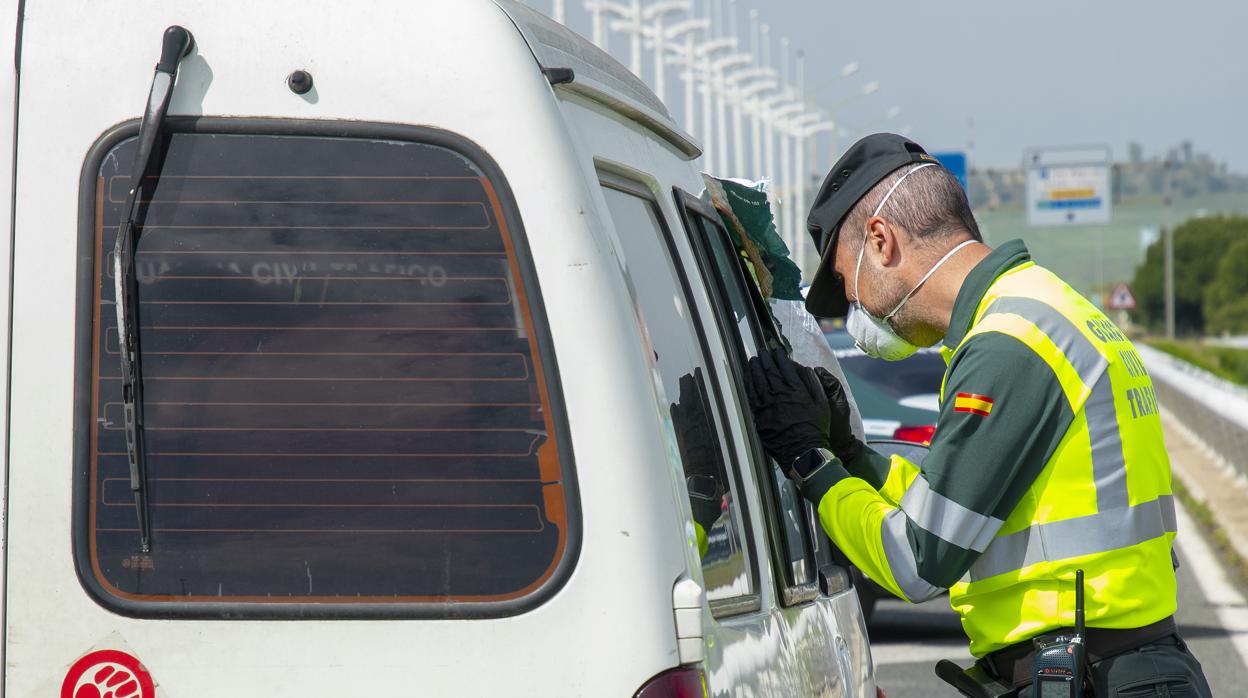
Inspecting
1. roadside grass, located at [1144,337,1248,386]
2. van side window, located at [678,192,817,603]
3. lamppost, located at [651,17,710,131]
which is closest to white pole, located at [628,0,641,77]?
lamppost, located at [651,17,710,131]

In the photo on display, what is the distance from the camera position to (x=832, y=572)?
141 inches

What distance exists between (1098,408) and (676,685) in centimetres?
112

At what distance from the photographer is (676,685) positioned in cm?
214

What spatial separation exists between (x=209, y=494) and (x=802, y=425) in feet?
4.24

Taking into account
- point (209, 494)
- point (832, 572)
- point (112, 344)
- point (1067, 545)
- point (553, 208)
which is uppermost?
point (553, 208)

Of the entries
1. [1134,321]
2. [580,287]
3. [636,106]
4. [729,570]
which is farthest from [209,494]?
[1134,321]

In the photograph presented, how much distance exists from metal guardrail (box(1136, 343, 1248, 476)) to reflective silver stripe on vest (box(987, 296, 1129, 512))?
11.9 m

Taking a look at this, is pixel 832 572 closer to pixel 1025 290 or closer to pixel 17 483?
pixel 1025 290

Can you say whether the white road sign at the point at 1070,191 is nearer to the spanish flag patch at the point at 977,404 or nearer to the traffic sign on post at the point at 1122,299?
the traffic sign on post at the point at 1122,299

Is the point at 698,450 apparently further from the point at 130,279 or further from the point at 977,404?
the point at 130,279

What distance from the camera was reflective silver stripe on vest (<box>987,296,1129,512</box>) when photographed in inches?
114

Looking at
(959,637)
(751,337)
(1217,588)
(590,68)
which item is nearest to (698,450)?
(590,68)

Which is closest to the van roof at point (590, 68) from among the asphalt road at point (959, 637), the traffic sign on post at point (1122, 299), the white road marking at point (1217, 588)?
the asphalt road at point (959, 637)

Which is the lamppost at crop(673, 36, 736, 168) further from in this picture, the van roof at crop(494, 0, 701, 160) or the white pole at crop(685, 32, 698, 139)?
the van roof at crop(494, 0, 701, 160)
